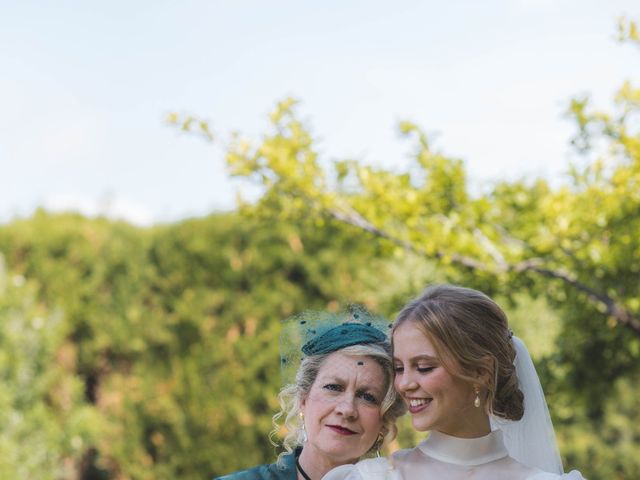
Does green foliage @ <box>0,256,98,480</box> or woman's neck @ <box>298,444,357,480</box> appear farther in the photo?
green foliage @ <box>0,256,98,480</box>

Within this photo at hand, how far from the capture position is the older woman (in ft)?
8.08

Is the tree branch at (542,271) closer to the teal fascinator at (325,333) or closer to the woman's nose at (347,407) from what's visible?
the teal fascinator at (325,333)

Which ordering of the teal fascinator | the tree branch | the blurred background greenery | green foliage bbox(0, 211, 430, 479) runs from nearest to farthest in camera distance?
the teal fascinator, the tree branch, the blurred background greenery, green foliage bbox(0, 211, 430, 479)

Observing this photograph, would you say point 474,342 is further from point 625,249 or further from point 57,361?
point 57,361

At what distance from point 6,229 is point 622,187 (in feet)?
21.6

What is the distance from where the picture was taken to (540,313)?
26.1 feet

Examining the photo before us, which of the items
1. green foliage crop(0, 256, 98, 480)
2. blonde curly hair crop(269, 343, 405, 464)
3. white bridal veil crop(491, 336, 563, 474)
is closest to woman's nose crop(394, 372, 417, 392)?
blonde curly hair crop(269, 343, 405, 464)

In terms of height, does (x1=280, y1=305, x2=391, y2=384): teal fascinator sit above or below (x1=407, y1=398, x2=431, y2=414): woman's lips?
above

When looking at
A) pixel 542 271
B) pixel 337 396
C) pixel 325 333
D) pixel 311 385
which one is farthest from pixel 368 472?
pixel 542 271

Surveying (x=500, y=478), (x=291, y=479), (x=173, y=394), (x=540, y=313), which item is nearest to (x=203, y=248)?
(x=173, y=394)

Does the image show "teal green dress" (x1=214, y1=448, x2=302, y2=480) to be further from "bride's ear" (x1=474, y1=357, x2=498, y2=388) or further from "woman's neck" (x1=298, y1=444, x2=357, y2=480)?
"bride's ear" (x1=474, y1=357, x2=498, y2=388)

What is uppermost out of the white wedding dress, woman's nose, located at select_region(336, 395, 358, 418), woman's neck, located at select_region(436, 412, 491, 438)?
woman's nose, located at select_region(336, 395, 358, 418)

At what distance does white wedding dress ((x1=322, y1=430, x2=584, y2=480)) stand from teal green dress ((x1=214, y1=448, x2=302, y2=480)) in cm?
39

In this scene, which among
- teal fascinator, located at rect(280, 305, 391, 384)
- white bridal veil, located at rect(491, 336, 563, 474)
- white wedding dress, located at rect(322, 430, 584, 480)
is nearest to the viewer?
white wedding dress, located at rect(322, 430, 584, 480)
